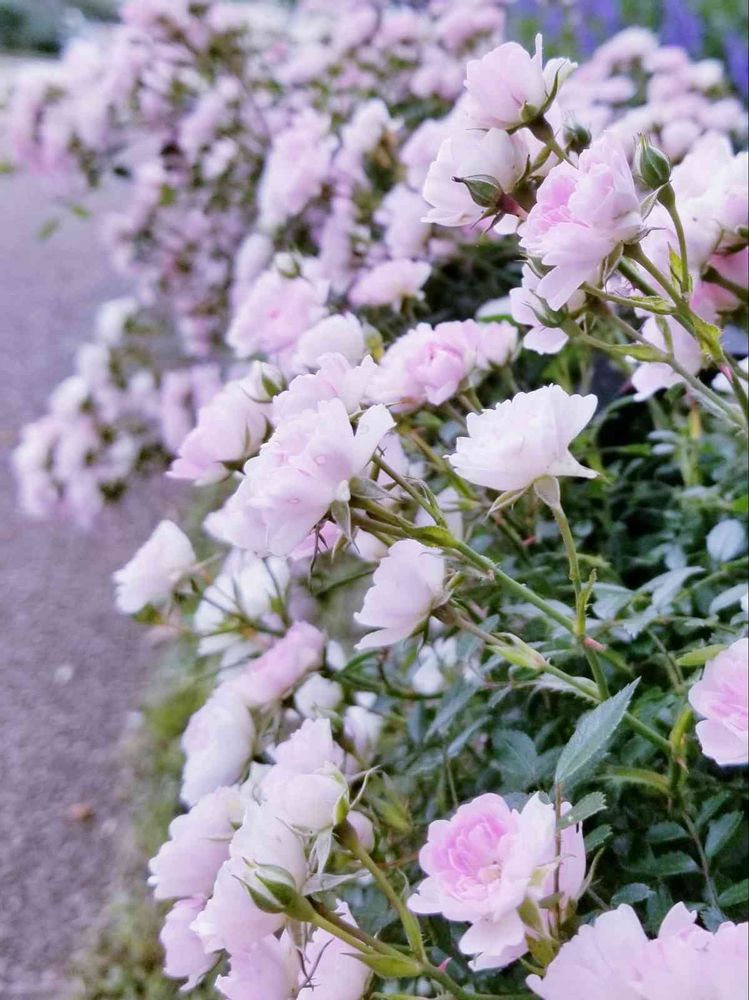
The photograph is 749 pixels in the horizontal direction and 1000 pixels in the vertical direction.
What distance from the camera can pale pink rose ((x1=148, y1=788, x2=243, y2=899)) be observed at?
1.61 feet

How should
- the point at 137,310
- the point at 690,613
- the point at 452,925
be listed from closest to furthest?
the point at 452,925, the point at 690,613, the point at 137,310

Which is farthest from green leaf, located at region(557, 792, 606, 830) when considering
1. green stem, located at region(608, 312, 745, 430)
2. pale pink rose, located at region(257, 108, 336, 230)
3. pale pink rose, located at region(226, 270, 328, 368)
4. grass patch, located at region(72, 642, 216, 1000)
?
pale pink rose, located at region(257, 108, 336, 230)

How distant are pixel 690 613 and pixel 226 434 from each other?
368mm

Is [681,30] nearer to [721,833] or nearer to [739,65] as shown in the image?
[739,65]

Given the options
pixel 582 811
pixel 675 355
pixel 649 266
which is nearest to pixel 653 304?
pixel 649 266

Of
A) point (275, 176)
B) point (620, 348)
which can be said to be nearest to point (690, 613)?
point (620, 348)

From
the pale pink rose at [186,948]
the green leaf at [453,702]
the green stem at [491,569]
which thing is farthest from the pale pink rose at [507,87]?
the pale pink rose at [186,948]

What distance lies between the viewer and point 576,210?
17.1 inches

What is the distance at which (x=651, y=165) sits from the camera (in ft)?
1.54

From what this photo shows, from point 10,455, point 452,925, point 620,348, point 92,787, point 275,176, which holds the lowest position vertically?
point 10,455

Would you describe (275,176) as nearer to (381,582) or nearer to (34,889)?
(381,582)

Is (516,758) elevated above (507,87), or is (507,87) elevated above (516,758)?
(507,87)

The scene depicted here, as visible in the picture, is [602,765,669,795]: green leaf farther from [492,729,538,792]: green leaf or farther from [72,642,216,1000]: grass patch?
[72,642,216,1000]: grass patch

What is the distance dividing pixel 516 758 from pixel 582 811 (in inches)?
5.7
